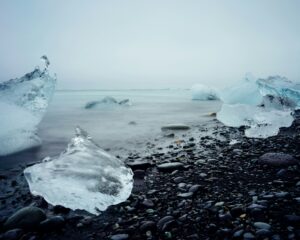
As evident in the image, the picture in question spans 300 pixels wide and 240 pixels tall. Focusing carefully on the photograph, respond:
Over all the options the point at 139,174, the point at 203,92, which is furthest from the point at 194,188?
the point at 203,92

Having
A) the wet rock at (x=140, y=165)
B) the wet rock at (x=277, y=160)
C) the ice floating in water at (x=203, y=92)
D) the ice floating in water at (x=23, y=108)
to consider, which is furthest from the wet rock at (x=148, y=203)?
the ice floating in water at (x=203, y=92)

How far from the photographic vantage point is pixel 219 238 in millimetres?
2041

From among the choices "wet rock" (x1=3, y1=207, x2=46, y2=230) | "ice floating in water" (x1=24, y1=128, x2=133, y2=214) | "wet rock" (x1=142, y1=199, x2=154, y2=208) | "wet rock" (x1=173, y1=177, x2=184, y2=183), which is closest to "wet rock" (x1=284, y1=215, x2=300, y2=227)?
"wet rock" (x1=142, y1=199, x2=154, y2=208)

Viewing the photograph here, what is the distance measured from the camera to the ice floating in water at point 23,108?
17.6ft

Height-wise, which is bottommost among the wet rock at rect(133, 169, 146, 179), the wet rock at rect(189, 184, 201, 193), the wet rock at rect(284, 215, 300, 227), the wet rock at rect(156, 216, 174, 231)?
the wet rock at rect(133, 169, 146, 179)

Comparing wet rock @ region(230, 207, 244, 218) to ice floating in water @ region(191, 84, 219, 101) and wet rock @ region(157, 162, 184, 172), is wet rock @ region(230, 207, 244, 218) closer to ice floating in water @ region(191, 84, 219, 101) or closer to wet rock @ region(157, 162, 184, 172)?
wet rock @ region(157, 162, 184, 172)

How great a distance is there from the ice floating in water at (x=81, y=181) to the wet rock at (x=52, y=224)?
189 mm

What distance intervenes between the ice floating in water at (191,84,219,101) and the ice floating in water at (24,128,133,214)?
17253 millimetres

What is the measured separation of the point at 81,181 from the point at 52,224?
0.68 metres

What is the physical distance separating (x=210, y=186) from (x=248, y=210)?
0.78 metres

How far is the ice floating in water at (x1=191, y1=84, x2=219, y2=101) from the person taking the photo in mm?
19969

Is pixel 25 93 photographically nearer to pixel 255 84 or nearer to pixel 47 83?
pixel 47 83

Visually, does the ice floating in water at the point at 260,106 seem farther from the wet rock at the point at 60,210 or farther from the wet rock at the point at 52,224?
the wet rock at the point at 52,224

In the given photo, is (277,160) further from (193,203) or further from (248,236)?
(248,236)
